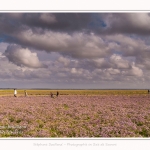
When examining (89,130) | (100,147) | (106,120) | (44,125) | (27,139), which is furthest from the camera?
(106,120)

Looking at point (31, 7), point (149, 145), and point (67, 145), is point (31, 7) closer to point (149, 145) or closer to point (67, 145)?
point (67, 145)

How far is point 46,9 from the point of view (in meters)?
11.4

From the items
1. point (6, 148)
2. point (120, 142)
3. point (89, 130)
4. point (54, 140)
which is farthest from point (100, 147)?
point (6, 148)

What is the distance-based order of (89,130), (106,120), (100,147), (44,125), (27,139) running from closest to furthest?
(100,147) → (27,139) → (89,130) → (44,125) → (106,120)

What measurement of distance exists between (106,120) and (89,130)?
3.23 metres

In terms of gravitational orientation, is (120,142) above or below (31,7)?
below

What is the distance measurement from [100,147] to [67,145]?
4.94 ft

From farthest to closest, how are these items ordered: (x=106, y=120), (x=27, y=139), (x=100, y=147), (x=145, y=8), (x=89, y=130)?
(x=106, y=120) < (x=89, y=130) < (x=145, y=8) < (x=27, y=139) < (x=100, y=147)

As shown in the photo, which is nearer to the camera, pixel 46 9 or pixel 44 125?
pixel 46 9

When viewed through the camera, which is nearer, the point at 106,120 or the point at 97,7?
the point at 97,7

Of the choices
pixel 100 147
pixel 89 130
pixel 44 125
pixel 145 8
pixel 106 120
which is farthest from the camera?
pixel 106 120

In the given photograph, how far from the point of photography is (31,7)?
1134 centimetres

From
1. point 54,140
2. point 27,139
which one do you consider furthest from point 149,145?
point 27,139

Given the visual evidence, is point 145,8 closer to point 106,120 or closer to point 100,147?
point 100,147
